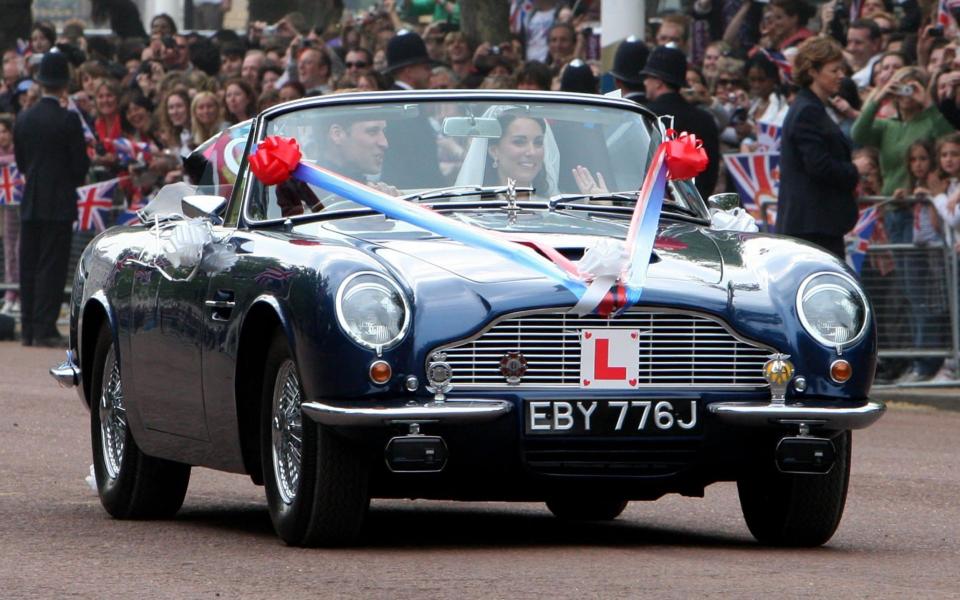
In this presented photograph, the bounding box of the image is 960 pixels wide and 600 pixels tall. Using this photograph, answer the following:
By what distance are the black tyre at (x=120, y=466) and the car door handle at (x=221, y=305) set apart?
1.25m

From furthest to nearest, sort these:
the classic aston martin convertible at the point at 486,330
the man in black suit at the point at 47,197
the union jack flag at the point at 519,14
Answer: the union jack flag at the point at 519,14, the man in black suit at the point at 47,197, the classic aston martin convertible at the point at 486,330

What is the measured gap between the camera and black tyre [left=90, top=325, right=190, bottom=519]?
8.79 metres

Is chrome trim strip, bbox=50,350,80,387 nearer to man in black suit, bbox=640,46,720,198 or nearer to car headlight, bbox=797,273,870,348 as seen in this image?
A: car headlight, bbox=797,273,870,348

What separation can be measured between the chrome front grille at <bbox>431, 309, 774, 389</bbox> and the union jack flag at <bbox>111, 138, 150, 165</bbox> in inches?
579

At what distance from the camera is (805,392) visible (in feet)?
23.2

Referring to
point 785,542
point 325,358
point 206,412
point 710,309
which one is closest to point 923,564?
point 785,542

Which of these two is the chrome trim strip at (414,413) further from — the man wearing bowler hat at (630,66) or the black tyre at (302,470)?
the man wearing bowler hat at (630,66)

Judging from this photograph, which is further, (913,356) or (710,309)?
(913,356)

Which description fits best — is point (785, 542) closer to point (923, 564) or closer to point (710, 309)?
point (923, 564)

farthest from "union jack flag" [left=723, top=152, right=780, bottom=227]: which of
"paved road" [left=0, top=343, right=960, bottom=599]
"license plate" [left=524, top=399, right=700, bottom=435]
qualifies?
"license plate" [left=524, top=399, right=700, bottom=435]

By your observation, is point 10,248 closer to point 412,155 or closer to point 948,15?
point 948,15

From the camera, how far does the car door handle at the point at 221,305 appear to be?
7.58 m

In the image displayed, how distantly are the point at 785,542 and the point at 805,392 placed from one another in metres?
0.68

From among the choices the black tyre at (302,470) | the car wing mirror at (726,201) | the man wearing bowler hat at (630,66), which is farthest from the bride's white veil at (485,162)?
the man wearing bowler hat at (630,66)
